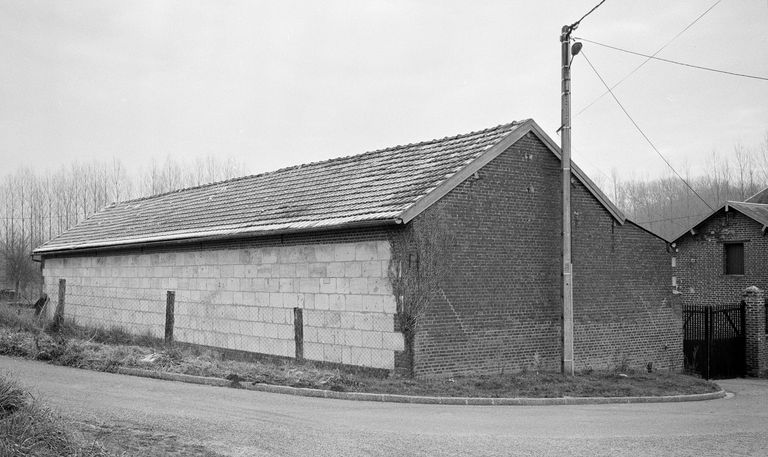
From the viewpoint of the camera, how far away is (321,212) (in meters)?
17.2

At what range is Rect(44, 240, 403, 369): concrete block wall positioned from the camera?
15258 mm

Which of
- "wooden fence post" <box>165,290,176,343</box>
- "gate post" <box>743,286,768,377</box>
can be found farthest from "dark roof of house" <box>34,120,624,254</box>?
"gate post" <box>743,286,768,377</box>

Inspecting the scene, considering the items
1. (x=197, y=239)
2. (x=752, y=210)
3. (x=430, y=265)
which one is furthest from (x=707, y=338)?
(x=197, y=239)

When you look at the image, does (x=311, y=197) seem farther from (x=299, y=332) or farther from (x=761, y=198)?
(x=761, y=198)

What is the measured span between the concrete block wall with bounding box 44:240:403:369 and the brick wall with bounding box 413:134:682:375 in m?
1.47

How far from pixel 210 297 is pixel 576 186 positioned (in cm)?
1023

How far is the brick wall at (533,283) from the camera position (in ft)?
50.1

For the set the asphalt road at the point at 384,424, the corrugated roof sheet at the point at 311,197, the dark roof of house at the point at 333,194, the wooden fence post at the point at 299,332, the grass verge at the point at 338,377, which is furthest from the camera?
the wooden fence post at the point at 299,332

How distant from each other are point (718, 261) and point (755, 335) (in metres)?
9.61

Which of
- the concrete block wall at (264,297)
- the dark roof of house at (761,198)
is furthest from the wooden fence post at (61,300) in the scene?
the dark roof of house at (761,198)

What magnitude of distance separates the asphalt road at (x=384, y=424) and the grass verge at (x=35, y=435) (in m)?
1.01

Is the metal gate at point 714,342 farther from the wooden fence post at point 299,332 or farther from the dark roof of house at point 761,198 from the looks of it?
the dark roof of house at point 761,198

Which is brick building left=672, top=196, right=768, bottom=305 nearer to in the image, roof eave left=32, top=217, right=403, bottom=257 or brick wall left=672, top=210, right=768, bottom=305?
brick wall left=672, top=210, right=768, bottom=305

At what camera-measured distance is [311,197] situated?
62.2 ft
